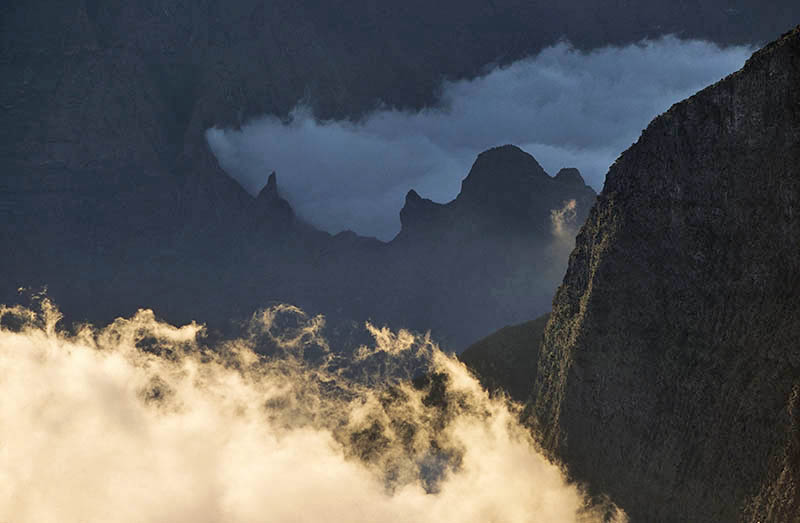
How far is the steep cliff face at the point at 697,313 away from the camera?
60.5m

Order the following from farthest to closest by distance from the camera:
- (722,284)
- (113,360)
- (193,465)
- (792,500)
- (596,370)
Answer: (113,360)
(193,465)
(596,370)
(722,284)
(792,500)

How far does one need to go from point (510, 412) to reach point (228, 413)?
79.1 m

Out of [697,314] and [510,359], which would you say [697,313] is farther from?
[510,359]

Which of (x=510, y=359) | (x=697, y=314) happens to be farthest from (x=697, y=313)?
(x=510, y=359)

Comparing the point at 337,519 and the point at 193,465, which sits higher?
the point at 193,465

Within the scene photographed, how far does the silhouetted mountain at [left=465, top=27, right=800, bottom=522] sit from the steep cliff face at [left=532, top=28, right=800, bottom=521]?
0.16m

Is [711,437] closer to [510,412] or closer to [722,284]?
[722,284]

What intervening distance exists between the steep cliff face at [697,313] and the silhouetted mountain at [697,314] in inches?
6.1

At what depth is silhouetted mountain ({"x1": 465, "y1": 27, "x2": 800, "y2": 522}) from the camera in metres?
60.5

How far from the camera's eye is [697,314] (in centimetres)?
6969

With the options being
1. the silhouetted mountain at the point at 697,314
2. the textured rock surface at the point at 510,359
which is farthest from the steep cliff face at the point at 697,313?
the textured rock surface at the point at 510,359

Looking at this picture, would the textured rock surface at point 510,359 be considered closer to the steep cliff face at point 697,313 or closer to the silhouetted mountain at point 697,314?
the silhouetted mountain at point 697,314

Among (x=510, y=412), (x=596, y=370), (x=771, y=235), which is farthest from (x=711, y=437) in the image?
(x=510, y=412)

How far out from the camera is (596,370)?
80250 mm
